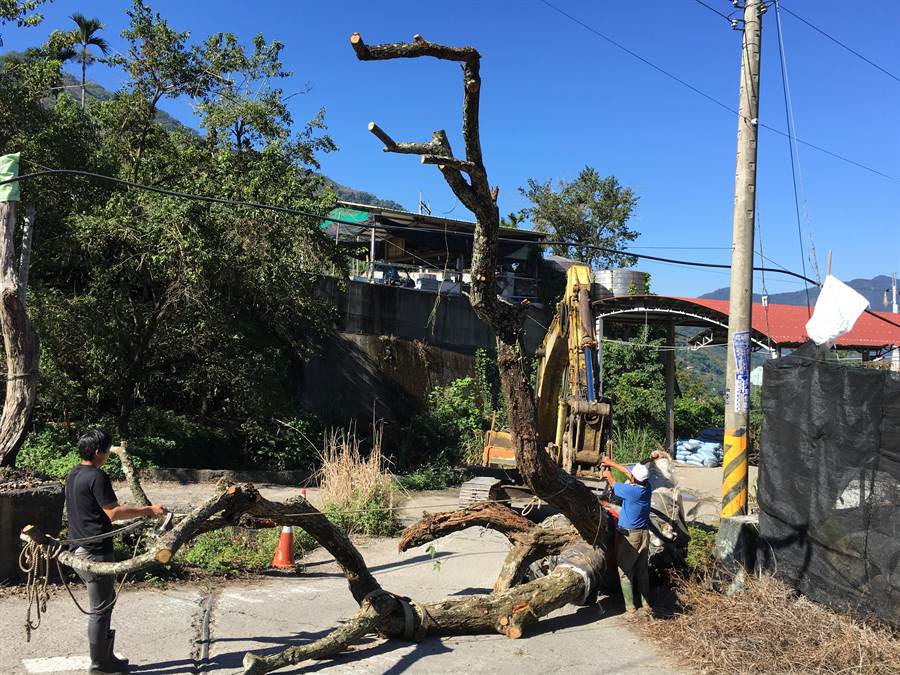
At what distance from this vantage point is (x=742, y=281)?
8070 millimetres

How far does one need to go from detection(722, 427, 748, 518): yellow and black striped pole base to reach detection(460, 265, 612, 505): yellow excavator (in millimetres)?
2091

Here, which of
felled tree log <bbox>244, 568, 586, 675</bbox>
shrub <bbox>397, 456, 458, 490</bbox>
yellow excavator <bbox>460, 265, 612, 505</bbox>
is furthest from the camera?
shrub <bbox>397, 456, 458, 490</bbox>

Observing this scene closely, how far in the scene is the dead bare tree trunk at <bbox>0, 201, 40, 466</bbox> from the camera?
28.7 ft

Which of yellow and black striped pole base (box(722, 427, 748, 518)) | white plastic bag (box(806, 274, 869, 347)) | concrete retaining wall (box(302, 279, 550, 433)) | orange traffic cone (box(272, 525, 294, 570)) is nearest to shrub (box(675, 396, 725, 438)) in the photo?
concrete retaining wall (box(302, 279, 550, 433))

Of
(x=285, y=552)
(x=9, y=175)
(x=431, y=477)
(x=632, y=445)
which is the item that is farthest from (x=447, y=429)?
(x=9, y=175)

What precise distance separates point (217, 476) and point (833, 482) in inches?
453

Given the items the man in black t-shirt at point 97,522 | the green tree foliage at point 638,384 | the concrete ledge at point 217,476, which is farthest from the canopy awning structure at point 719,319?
Answer: the man in black t-shirt at point 97,522

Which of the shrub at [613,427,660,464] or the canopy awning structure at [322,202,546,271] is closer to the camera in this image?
the shrub at [613,427,660,464]

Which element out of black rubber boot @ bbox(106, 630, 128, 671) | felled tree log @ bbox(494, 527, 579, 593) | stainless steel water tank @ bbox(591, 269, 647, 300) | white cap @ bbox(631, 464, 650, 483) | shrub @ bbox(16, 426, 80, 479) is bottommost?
black rubber boot @ bbox(106, 630, 128, 671)

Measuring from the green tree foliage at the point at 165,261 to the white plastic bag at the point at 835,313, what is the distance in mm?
10374

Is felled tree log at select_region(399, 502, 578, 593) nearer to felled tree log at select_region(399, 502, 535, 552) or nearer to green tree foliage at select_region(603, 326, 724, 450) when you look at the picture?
felled tree log at select_region(399, 502, 535, 552)

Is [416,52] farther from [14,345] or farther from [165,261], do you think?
[165,261]

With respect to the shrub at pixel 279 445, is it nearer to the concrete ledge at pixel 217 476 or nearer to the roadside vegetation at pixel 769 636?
the concrete ledge at pixel 217 476

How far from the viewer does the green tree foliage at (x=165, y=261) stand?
1355 cm
